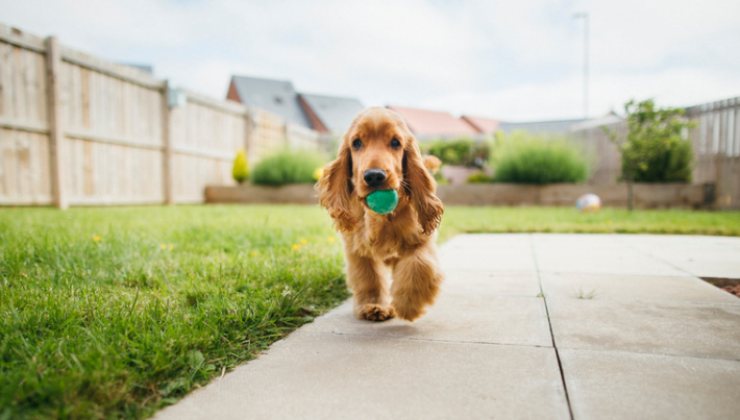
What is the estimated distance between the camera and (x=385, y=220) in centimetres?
224

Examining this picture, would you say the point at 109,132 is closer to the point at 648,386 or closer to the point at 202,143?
the point at 202,143

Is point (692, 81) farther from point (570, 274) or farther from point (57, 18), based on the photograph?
point (57, 18)

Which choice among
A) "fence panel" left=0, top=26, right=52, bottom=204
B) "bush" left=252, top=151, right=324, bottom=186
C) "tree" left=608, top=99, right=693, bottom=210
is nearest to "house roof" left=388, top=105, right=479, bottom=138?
"bush" left=252, top=151, right=324, bottom=186

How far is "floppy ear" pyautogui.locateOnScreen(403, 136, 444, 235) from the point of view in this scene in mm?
2254

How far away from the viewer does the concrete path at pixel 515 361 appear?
121 cm

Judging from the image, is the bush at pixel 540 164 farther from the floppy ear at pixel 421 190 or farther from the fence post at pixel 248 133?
the floppy ear at pixel 421 190

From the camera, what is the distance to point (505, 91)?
21156 mm

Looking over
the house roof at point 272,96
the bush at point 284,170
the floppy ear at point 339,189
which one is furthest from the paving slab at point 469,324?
the house roof at point 272,96

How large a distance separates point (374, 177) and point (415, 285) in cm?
55

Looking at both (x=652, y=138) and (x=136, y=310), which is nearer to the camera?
(x=136, y=310)

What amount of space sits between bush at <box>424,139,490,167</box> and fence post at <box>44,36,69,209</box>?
32.0ft

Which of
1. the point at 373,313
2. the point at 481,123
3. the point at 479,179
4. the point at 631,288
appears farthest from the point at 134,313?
the point at 481,123

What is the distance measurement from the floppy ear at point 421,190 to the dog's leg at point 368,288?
1.17 ft

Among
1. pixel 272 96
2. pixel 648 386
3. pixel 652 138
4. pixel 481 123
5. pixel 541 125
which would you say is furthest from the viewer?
pixel 481 123
